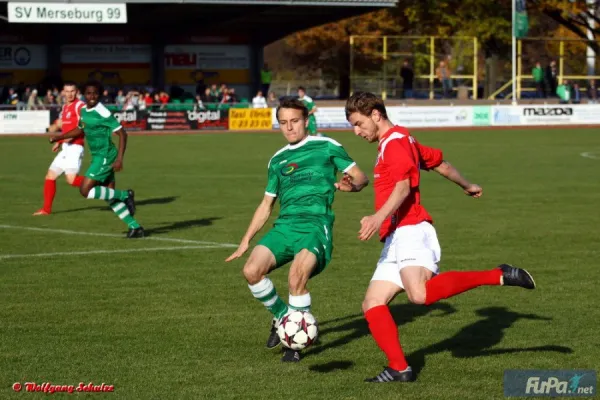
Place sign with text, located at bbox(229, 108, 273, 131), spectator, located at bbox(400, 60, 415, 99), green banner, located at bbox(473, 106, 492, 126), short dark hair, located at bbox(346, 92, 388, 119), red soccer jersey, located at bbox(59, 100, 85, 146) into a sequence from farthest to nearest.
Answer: spectator, located at bbox(400, 60, 415, 99), green banner, located at bbox(473, 106, 492, 126), sign with text, located at bbox(229, 108, 273, 131), red soccer jersey, located at bbox(59, 100, 85, 146), short dark hair, located at bbox(346, 92, 388, 119)

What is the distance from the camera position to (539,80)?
5319cm

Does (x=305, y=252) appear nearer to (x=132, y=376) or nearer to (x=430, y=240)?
(x=430, y=240)

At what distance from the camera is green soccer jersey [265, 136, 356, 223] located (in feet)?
26.6

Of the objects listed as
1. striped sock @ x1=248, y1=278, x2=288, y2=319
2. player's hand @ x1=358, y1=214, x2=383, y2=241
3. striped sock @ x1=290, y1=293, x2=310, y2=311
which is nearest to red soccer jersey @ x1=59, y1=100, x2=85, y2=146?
striped sock @ x1=248, y1=278, x2=288, y2=319

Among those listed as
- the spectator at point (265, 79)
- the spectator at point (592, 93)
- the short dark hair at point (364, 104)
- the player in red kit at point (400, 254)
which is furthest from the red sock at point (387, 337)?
the spectator at point (265, 79)

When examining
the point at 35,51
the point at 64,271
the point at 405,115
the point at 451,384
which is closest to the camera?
the point at 451,384

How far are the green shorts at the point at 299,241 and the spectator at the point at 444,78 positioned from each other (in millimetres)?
46042

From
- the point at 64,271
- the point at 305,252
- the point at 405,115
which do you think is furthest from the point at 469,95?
→ the point at 305,252

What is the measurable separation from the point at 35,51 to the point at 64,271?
43.3m

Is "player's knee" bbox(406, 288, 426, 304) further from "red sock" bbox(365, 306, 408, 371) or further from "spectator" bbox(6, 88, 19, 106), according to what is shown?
"spectator" bbox(6, 88, 19, 106)

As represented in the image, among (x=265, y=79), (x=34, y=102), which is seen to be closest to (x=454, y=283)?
(x=34, y=102)

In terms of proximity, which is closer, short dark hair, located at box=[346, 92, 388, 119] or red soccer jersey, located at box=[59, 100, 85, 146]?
short dark hair, located at box=[346, 92, 388, 119]

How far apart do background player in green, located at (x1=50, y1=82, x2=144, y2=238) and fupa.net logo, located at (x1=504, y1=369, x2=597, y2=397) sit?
28.8ft

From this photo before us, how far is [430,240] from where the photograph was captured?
7.41 meters
